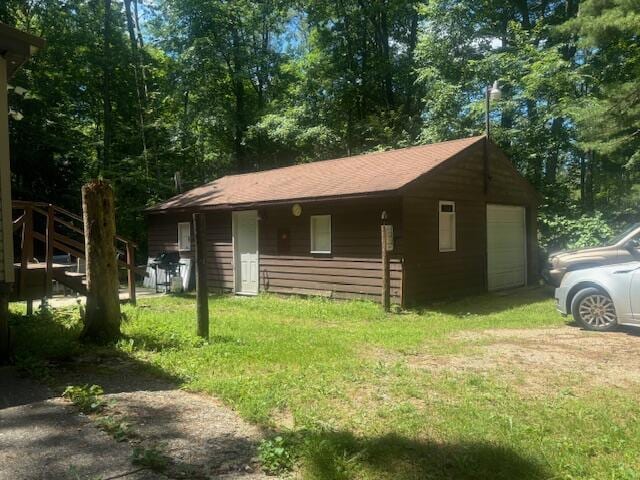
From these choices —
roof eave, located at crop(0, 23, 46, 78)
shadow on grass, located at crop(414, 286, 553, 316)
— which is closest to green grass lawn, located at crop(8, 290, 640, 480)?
shadow on grass, located at crop(414, 286, 553, 316)

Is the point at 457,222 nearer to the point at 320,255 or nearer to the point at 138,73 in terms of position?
the point at 320,255

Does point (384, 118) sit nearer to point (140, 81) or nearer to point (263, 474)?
point (140, 81)

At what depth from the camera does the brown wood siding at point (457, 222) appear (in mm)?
11133

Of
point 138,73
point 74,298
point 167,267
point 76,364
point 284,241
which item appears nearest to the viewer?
point 76,364

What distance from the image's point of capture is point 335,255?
40.1 feet

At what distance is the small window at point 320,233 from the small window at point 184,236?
4.86 m

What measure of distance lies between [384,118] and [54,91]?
1382 centimetres

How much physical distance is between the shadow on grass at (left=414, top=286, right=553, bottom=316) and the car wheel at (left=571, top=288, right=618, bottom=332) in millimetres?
2164

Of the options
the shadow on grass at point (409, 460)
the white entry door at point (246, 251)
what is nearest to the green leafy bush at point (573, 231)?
the white entry door at point (246, 251)

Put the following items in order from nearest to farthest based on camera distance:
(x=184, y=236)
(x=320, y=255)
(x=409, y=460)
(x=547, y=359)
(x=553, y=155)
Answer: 1. (x=409, y=460)
2. (x=547, y=359)
3. (x=320, y=255)
4. (x=184, y=236)
5. (x=553, y=155)

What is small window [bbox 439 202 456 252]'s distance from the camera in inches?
477

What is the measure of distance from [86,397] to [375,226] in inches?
301

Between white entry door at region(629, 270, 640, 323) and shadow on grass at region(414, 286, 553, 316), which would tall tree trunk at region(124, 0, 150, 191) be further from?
white entry door at region(629, 270, 640, 323)

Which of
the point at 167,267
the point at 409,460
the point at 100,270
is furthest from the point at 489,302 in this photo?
the point at 409,460
